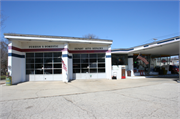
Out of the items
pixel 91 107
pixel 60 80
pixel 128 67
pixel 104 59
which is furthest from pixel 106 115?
pixel 128 67

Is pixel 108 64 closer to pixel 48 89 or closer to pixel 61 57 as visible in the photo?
pixel 61 57

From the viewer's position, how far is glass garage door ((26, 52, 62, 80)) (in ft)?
55.4

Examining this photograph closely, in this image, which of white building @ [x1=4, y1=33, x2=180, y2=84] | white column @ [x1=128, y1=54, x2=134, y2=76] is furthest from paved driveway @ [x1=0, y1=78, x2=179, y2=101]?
white column @ [x1=128, y1=54, x2=134, y2=76]

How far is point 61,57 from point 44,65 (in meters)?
2.36

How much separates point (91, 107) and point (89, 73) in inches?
491

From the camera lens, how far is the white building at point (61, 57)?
49.2 feet

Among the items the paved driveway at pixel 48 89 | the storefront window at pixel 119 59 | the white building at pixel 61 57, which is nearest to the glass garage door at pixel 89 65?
the white building at pixel 61 57

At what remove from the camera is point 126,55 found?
72.6 ft

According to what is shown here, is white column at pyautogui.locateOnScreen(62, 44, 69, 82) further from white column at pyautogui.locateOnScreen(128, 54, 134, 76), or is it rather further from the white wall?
white column at pyautogui.locateOnScreen(128, 54, 134, 76)

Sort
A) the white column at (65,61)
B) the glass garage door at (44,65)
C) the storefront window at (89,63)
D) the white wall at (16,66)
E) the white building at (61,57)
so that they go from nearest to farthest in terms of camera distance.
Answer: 1. the white wall at (16,66)
2. the white building at (61,57)
3. the white column at (65,61)
4. the glass garage door at (44,65)
5. the storefront window at (89,63)

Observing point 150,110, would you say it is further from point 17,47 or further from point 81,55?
point 17,47

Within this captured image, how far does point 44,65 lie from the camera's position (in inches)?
668

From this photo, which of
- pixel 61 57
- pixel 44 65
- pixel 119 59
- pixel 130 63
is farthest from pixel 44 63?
pixel 130 63

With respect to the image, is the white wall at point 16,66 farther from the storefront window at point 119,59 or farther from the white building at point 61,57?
the storefront window at point 119,59
